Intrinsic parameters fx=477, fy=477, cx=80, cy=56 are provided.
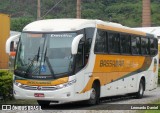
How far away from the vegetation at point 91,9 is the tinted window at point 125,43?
5206 cm

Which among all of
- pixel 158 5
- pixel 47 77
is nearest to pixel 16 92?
pixel 47 77

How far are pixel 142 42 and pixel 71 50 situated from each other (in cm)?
765

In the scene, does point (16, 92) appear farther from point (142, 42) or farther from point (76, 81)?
point (142, 42)

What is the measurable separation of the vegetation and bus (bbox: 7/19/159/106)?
54672 millimetres

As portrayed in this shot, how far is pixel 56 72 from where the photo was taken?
51.5 feet

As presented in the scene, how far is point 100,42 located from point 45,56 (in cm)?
273

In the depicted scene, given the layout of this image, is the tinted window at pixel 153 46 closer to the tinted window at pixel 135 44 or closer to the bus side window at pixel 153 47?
the bus side window at pixel 153 47

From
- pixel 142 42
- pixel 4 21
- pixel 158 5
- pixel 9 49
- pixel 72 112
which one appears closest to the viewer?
pixel 72 112

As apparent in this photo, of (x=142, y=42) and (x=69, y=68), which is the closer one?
(x=69, y=68)

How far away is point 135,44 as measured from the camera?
21.5m

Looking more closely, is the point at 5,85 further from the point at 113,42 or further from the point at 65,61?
the point at 113,42

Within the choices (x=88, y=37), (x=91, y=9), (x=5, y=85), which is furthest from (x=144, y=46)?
(x=91, y=9)

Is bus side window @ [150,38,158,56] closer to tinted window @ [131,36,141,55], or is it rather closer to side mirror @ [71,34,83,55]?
tinted window @ [131,36,141,55]

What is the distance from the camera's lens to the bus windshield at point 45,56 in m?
15.8
